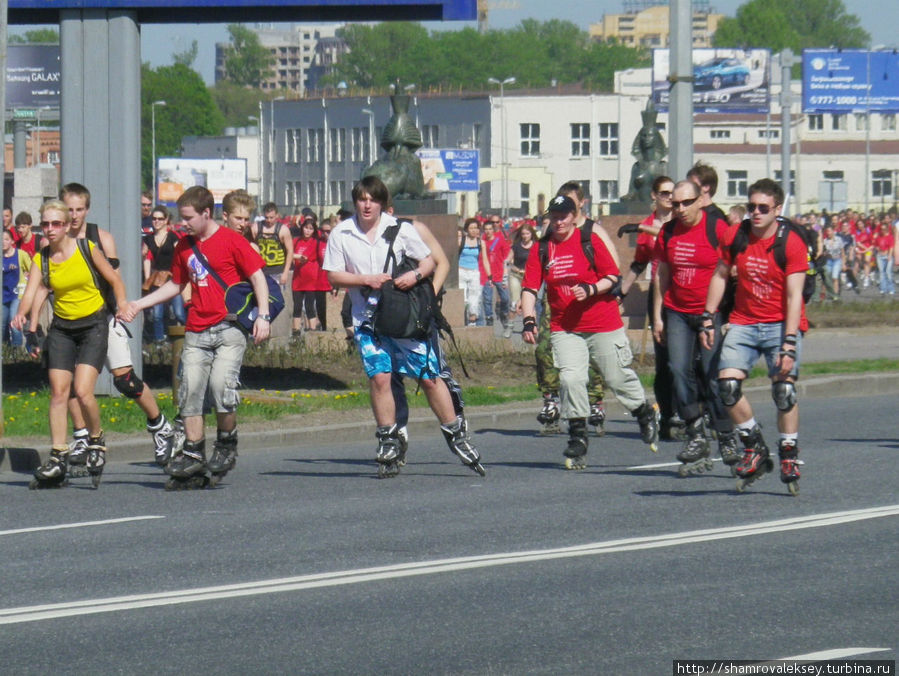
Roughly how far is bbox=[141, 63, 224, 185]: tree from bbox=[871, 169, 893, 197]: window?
76.9m

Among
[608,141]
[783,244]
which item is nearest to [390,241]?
[783,244]

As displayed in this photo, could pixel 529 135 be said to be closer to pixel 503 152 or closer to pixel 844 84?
pixel 503 152

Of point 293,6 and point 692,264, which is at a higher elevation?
point 293,6

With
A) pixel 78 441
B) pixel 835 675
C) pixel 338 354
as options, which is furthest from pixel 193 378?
pixel 338 354

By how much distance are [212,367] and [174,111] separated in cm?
16583

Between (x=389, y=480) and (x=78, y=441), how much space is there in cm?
190

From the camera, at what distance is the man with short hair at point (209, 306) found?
1066cm

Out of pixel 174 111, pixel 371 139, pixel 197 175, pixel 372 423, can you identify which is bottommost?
pixel 372 423

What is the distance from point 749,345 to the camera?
998 cm

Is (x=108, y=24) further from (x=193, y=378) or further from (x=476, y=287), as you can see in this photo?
(x=476, y=287)

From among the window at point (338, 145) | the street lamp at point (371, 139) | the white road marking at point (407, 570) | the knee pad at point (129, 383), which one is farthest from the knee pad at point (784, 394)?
the window at point (338, 145)

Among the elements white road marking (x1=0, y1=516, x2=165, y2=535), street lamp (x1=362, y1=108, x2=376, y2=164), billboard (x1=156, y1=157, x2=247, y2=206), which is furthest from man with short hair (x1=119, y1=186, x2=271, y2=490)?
street lamp (x1=362, y1=108, x2=376, y2=164)

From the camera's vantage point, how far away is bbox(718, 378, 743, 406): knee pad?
9836 mm

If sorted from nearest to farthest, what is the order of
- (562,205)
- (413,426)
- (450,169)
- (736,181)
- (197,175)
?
1. (562,205)
2. (413,426)
3. (197,175)
4. (450,169)
5. (736,181)
